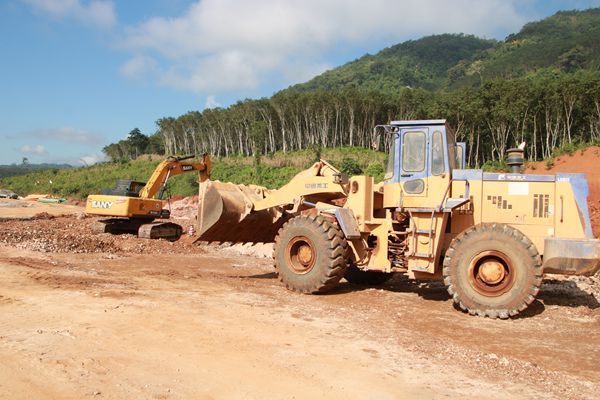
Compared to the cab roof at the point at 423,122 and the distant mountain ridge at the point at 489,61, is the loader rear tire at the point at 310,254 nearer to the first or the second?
the cab roof at the point at 423,122

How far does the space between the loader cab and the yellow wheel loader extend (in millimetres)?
16

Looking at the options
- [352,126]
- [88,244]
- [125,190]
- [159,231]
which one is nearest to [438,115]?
[352,126]

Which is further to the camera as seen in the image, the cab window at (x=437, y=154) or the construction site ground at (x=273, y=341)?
the cab window at (x=437, y=154)

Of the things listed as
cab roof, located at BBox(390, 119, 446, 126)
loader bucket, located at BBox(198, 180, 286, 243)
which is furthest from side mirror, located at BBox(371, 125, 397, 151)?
loader bucket, located at BBox(198, 180, 286, 243)

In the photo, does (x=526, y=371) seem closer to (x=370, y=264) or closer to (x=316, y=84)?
(x=370, y=264)

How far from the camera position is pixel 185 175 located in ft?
152

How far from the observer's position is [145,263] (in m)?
12.4

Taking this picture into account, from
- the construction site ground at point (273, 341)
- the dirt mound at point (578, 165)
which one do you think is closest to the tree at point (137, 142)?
the dirt mound at point (578, 165)

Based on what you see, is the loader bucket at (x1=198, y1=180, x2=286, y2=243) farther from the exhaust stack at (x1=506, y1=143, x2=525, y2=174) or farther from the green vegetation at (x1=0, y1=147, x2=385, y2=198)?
the green vegetation at (x1=0, y1=147, x2=385, y2=198)

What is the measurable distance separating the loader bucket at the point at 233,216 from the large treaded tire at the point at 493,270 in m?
3.86

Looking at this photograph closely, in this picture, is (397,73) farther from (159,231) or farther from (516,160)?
(516,160)

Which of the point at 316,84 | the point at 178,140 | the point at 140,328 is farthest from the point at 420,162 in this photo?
the point at 316,84

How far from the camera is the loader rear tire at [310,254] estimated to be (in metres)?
8.37

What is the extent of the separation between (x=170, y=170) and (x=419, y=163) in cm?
1100
